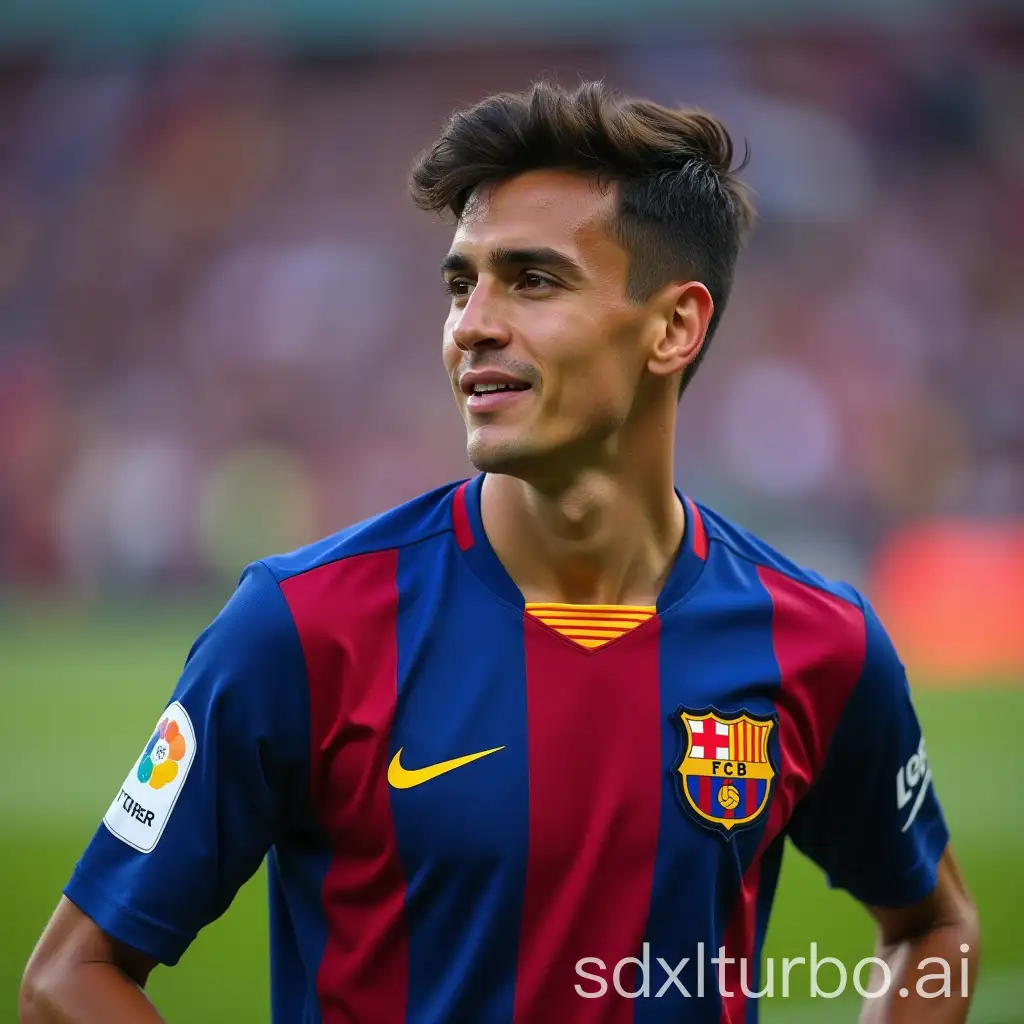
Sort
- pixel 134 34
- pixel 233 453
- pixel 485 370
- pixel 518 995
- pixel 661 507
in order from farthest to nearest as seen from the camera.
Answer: pixel 134 34 → pixel 233 453 → pixel 661 507 → pixel 485 370 → pixel 518 995

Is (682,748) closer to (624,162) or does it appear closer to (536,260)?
(536,260)

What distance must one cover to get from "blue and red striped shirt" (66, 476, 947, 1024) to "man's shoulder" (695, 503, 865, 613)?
154 millimetres

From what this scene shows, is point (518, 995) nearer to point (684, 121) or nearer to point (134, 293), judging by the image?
point (684, 121)

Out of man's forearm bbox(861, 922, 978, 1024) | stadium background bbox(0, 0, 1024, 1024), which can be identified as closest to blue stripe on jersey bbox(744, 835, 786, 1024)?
man's forearm bbox(861, 922, 978, 1024)

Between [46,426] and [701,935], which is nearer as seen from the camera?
[701,935]

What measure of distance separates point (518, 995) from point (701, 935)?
11.5 inches

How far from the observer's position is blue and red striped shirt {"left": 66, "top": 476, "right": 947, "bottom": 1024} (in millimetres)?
2230

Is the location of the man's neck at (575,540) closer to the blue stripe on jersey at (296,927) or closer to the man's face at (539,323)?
the man's face at (539,323)

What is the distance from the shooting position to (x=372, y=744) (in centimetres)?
228

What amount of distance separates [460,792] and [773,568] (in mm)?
730

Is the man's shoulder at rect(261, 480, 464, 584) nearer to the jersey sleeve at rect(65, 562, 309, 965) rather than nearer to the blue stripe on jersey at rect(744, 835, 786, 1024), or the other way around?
the jersey sleeve at rect(65, 562, 309, 965)

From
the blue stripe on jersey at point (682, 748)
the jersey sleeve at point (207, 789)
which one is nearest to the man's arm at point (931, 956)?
the blue stripe on jersey at point (682, 748)

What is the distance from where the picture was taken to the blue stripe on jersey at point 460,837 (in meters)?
2.26

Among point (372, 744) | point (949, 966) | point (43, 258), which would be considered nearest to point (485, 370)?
point (372, 744)
